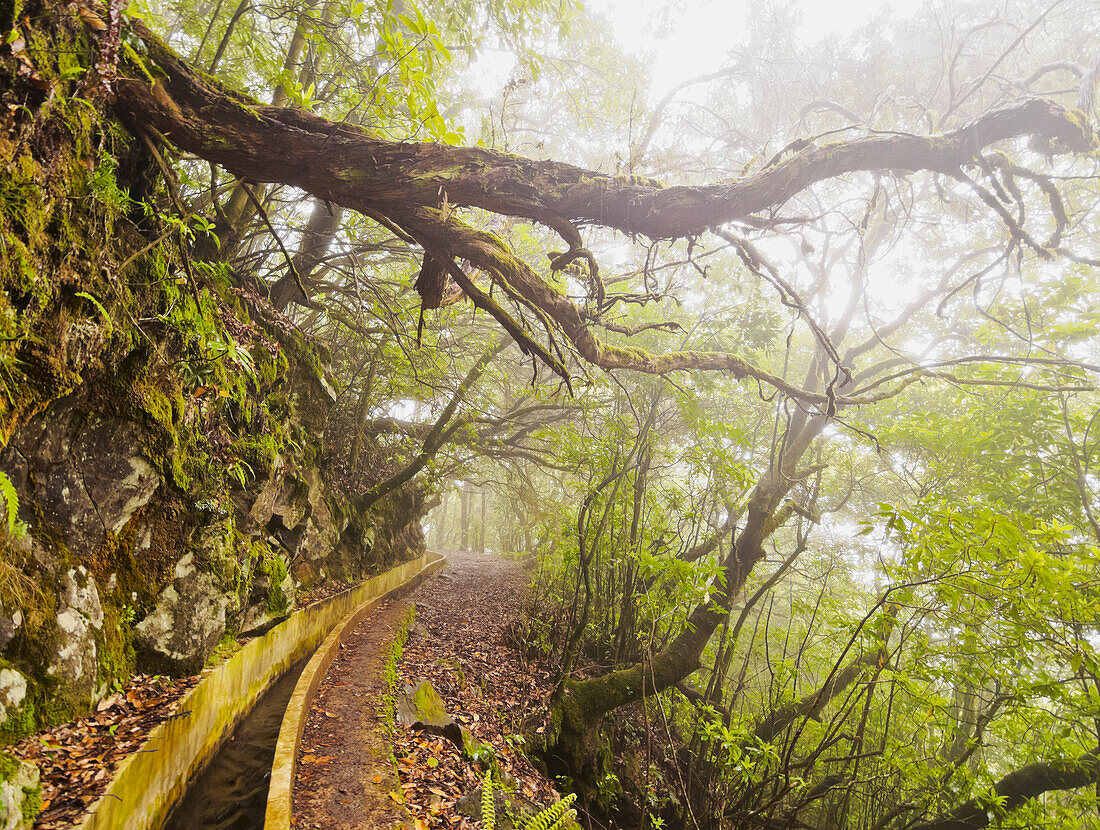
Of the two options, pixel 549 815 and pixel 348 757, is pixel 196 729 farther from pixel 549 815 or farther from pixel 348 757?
pixel 549 815

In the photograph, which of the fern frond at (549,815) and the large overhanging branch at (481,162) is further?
the large overhanging branch at (481,162)

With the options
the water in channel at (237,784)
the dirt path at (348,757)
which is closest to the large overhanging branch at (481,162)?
the dirt path at (348,757)

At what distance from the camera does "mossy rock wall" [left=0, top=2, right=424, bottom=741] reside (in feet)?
9.36

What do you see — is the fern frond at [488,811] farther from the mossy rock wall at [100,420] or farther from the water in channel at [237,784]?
the mossy rock wall at [100,420]

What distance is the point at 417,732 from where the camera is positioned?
15.6 ft

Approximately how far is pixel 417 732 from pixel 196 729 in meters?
1.90

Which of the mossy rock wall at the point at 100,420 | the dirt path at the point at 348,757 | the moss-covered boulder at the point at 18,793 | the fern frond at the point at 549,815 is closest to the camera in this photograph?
the moss-covered boulder at the point at 18,793

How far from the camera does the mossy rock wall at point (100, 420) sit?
285 cm

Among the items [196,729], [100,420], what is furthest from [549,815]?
[100,420]

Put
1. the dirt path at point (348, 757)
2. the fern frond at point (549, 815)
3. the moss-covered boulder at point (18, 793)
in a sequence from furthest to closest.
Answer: the dirt path at point (348, 757) < the fern frond at point (549, 815) < the moss-covered boulder at point (18, 793)

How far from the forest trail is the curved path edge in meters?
0.13

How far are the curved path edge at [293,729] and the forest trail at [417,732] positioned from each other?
13 cm

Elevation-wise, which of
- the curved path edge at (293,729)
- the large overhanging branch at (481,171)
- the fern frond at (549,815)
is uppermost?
the large overhanging branch at (481,171)

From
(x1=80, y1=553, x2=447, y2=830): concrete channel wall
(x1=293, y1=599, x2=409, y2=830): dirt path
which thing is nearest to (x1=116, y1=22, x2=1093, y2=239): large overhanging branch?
(x1=80, y1=553, x2=447, y2=830): concrete channel wall
